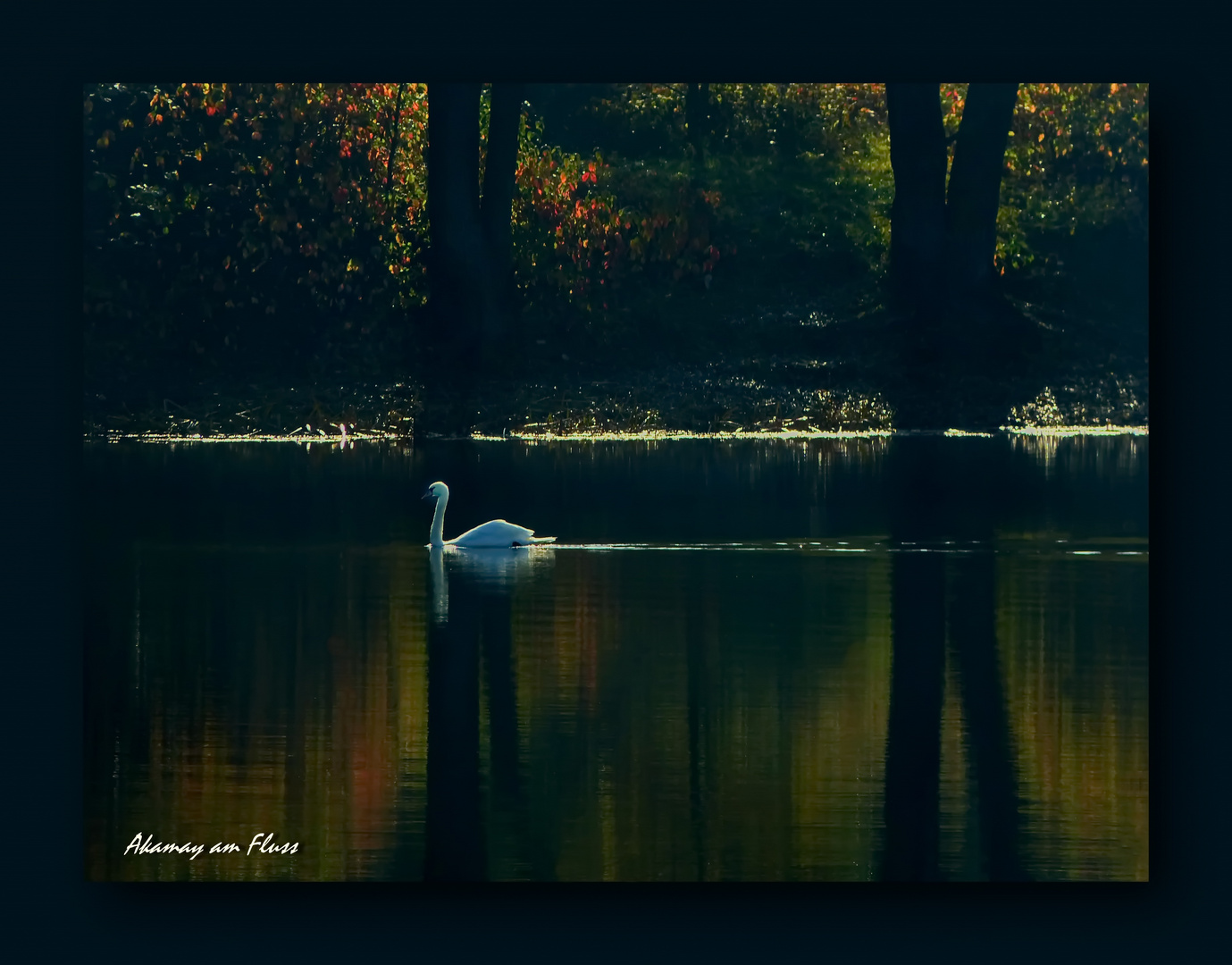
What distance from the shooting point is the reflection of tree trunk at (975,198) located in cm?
730

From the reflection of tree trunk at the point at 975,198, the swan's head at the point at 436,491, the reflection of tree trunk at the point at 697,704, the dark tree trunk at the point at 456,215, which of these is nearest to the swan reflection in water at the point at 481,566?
the swan's head at the point at 436,491

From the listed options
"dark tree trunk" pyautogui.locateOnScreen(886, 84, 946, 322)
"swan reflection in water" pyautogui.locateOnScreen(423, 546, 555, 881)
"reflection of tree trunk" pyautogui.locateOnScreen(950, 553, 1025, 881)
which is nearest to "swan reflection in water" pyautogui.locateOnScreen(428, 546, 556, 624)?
"swan reflection in water" pyautogui.locateOnScreen(423, 546, 555, 881)

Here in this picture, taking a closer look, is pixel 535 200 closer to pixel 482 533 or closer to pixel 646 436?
pixel 646 436

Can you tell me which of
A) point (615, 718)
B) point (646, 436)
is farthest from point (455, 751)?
point (646, 436)

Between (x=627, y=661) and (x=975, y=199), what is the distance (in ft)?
6.65

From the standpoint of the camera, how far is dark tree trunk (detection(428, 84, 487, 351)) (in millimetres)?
→ 7305

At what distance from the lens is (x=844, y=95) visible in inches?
284

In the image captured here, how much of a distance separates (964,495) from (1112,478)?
0.52 metres

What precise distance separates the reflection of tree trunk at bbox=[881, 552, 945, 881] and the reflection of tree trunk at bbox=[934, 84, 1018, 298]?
100cm

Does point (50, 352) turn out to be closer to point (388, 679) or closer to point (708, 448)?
point (388, 679)

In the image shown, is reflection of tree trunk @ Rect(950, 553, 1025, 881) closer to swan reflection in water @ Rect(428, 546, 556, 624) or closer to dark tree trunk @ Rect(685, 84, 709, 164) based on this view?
swan reflection in water @ Rect(428, 546, 556, 624)

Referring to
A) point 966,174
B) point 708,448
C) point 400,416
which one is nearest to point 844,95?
point 966,174

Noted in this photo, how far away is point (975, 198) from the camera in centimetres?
755

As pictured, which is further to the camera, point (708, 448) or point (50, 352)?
point (708, 448)
